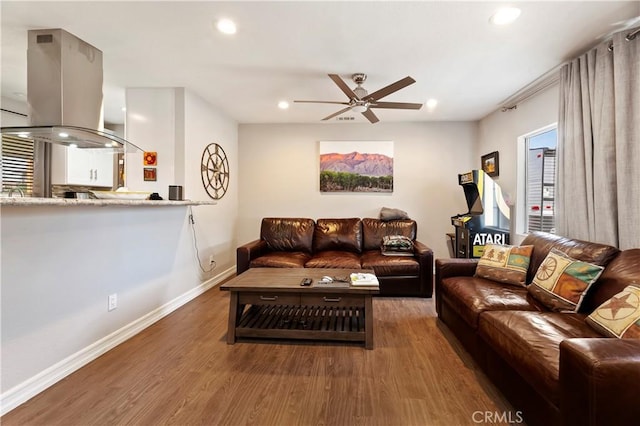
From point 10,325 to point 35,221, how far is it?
1.97 ft

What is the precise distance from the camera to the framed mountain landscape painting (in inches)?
180

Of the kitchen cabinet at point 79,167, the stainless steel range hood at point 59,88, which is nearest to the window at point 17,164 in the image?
the kitchen cabinet at point 79,167

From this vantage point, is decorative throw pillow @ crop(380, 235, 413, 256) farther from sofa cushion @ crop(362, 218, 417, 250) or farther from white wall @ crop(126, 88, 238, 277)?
white wall @ crop(126, 88, 238, 277)

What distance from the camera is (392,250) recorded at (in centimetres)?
374

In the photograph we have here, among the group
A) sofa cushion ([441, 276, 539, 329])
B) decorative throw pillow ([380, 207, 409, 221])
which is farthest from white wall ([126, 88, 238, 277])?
sofa cushion ([441, 276, 539, 329])

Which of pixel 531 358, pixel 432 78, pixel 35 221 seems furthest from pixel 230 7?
pixel 531 358

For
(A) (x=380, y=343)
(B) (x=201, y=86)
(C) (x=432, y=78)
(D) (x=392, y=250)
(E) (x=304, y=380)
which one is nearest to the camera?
(E) (x=304, y=380)

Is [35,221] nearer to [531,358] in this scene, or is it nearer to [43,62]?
[43,62]

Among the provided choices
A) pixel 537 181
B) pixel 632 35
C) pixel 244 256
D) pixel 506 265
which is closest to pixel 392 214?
pixel 537 181

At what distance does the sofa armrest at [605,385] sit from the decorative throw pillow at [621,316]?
0.37 metres

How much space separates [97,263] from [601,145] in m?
4.07

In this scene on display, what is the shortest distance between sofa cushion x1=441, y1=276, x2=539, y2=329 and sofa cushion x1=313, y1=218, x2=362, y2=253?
1.66 meters

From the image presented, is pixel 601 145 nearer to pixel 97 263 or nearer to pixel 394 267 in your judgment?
pixel 394 267

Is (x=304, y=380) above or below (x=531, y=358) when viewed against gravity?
below
